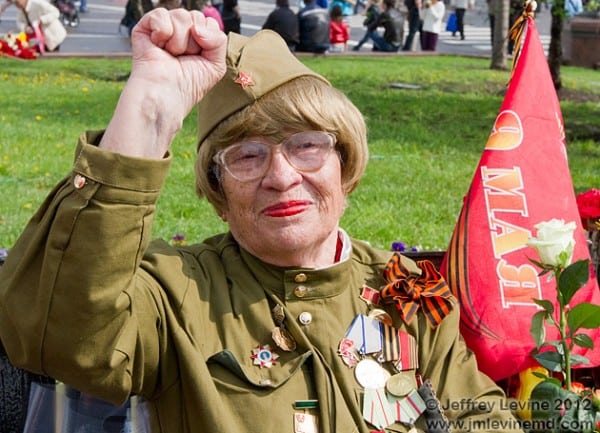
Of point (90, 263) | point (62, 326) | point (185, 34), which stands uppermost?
point (185, 34)

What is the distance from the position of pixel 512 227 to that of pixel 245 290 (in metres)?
0.99

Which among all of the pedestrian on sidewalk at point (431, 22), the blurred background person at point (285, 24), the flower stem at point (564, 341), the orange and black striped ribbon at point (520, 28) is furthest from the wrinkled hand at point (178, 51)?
the pedestrian on sidewalk at point (431, 22)

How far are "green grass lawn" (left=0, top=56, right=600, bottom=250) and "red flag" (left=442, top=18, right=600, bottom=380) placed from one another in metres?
2.74

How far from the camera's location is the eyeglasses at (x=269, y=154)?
262cm

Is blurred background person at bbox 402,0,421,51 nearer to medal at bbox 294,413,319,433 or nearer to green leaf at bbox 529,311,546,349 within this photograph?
green leaf at bbox 529,311,546,349

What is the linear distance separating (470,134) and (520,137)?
7.59m

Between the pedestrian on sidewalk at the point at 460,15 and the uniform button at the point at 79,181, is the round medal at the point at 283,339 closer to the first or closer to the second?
the uniform button at the point at 79,181

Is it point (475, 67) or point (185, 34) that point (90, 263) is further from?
point (475, 67)

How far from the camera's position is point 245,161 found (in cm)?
263

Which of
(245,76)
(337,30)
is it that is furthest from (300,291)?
(337,30)

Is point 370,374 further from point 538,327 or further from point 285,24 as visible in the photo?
point 285,24

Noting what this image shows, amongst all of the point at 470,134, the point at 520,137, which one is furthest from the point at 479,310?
the point at 470,134

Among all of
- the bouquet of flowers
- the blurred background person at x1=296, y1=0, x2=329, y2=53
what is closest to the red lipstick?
the bouquet of flowers

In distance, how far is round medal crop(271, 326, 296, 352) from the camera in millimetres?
2592
